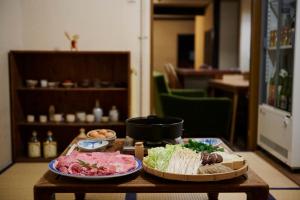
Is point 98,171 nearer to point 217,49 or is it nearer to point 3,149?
point 3,149

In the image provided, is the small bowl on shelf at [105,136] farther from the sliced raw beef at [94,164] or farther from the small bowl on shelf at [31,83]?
the small bowl on shelf at [31,83]

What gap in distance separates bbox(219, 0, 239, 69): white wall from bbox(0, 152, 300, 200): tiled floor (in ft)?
16.4

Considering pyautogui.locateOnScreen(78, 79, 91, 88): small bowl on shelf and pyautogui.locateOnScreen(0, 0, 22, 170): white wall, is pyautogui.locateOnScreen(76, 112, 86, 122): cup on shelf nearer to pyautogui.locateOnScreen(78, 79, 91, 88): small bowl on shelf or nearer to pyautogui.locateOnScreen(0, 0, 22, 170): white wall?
pyautogui.locateOnScreen(78, 79, 91, 88): small bowl on shelf

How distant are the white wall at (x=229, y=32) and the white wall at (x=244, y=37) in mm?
357

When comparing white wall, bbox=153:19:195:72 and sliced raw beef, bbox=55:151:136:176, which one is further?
white wall, bbox=153:19:195:72

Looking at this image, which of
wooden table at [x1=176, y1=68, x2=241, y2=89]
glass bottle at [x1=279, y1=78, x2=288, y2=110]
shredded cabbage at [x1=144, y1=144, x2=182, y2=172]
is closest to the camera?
shredded cabbage at [x1=144, y1=144, x2=182, y2=172]

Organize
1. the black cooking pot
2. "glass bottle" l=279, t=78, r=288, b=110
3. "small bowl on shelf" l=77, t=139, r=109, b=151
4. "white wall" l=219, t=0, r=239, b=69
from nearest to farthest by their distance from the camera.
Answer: the black cooking pot, "small bowl on shelf" l=77, t=139, r=109, b=151, "glass bottle" l=279, t=78, r=288, b=110, "white wall" l=219, t=0, r=239, b=69

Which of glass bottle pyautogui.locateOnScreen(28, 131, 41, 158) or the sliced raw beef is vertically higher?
the sliced raw beef

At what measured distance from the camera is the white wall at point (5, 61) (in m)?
3.61

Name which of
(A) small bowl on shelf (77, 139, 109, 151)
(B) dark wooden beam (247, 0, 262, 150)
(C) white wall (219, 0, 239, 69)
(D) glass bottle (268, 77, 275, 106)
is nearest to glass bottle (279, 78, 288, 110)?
(D) glass bottle (268, 77, 275, 106)

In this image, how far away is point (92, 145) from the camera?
2125 mm

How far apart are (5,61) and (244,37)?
555 centimetres

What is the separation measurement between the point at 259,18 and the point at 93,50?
6.13ft

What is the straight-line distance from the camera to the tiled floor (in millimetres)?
2797
